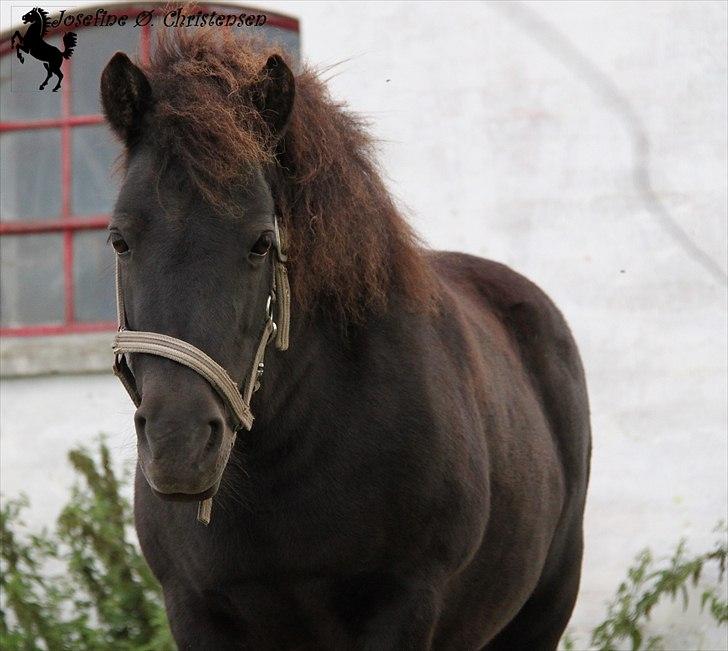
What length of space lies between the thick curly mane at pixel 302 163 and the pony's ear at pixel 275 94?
0.03 meters

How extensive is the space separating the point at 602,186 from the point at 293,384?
10.3 ft

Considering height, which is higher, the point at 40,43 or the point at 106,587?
the point at 40,43

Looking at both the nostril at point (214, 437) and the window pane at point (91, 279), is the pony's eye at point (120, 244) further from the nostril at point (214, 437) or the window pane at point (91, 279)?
the window pane at point (91, 279)

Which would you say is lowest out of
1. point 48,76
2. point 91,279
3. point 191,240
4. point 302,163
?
point 191,240

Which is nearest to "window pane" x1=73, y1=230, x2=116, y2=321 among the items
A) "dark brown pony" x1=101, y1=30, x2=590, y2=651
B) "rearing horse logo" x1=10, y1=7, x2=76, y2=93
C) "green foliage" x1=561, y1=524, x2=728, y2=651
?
"rearing horse logo" x1=10, y1=7, x2=76, y2=93

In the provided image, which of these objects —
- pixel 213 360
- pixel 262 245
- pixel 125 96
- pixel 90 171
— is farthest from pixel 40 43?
pixel 213 360

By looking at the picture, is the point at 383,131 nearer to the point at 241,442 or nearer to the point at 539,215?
the point at 539,215

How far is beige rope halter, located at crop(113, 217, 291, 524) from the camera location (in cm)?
239

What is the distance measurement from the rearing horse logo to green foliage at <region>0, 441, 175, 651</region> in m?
1.99

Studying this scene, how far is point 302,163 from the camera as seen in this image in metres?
2.82

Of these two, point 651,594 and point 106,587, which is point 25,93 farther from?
point 651,594

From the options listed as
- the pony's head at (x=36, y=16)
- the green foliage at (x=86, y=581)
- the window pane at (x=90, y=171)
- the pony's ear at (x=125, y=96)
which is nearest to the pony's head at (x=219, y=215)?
the pony's ear at (x=125, y=96)

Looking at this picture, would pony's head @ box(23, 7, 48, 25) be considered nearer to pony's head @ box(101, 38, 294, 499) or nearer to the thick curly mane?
the thick curly mane

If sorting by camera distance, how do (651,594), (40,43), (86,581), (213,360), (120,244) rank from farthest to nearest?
(40,43) < (86,581) < (651,594) < (120,244) < (213,360)
